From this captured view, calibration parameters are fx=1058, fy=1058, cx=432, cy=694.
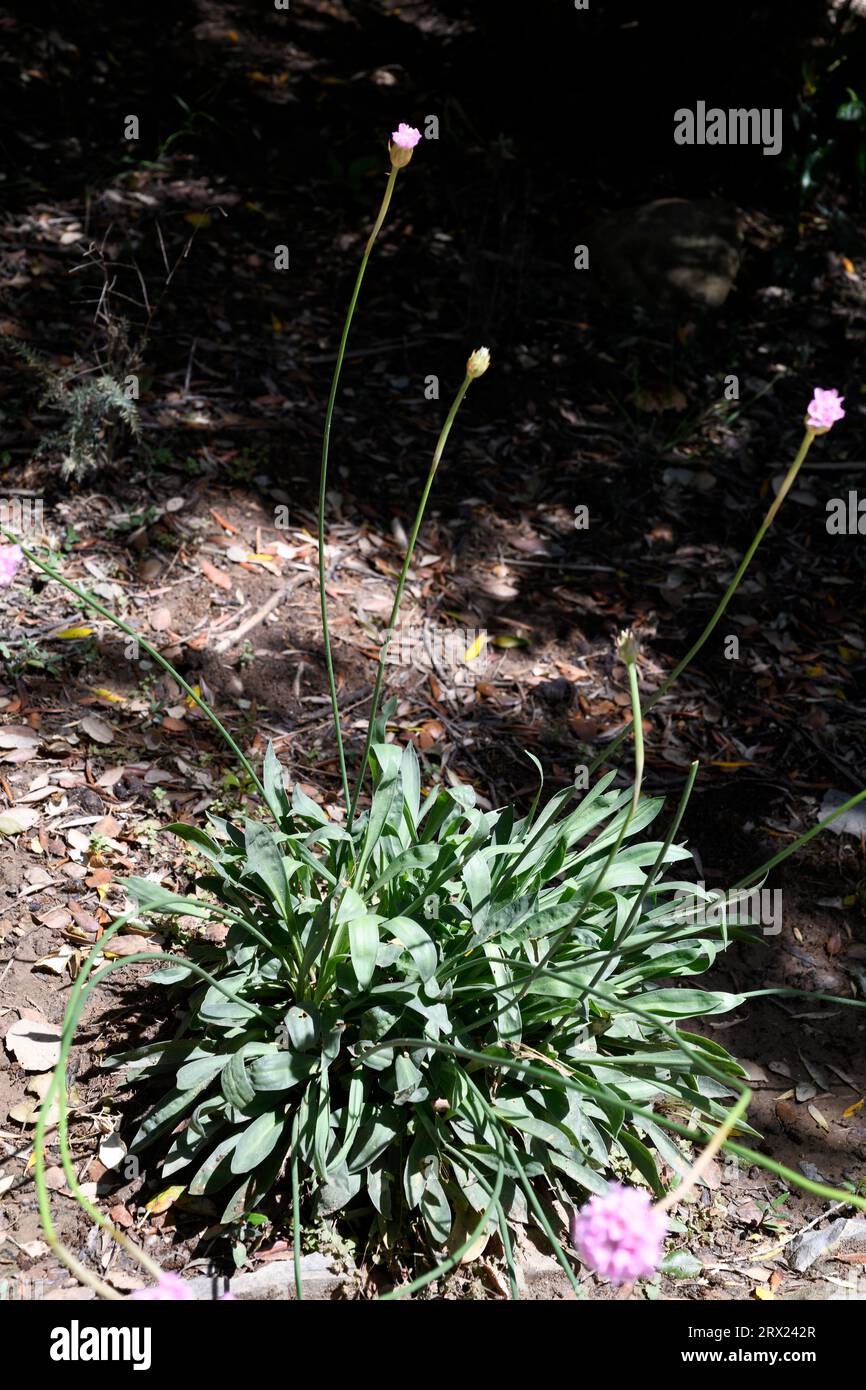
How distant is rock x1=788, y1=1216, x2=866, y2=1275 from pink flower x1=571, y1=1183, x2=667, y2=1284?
137 centimetres

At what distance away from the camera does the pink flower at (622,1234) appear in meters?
1.14

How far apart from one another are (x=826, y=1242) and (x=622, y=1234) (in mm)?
1484

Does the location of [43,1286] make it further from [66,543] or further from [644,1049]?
[66,543]

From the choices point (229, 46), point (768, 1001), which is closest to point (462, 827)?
point (768, 1001)

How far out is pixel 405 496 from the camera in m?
4.23

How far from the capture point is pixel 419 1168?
6.79 feet

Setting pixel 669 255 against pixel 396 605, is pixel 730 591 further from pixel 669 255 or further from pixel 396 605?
pixel 669 255

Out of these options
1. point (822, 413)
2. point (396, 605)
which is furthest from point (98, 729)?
point (822, 413)

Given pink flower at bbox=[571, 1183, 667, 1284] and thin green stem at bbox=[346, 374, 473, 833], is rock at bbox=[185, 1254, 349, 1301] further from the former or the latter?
pink flower at bbox=[571, 1183, 667, 1284]

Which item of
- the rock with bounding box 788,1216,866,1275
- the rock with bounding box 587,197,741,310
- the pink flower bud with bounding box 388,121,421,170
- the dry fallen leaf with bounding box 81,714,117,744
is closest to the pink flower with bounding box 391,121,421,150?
the pink flower bud with bounding box 388,121,421,170

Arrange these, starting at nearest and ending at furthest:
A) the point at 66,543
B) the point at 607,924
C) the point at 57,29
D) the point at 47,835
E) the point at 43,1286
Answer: the point at 43,1286 → the point at 607,924 → the point at 47,835 → the point at 66,543 → the point at 57,29

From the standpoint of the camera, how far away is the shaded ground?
114 inches

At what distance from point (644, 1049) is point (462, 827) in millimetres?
644

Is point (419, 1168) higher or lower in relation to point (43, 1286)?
higher
